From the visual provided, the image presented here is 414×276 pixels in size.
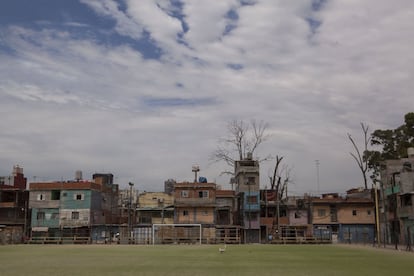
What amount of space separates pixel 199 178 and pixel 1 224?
3055 cm

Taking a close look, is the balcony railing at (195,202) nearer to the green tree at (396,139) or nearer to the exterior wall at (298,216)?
the exterior wall at (298,216)

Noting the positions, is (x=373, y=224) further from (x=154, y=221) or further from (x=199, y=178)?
(x=154, y=221)

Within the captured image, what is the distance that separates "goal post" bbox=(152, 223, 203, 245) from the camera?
72.1 m

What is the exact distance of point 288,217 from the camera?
80750 mm

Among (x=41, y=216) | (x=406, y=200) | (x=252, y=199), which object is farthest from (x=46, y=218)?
(x=406, y=200)

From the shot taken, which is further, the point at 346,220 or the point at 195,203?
the point at 346,220

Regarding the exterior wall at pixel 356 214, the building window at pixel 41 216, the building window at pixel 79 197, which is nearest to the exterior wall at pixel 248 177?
the exterior wall at pixel 356 214

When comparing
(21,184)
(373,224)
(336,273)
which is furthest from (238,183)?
(336,273)

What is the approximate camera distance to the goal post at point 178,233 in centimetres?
7212

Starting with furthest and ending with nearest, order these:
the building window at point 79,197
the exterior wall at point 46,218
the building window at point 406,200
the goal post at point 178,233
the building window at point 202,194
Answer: the building window at point 202,194 < the building window at point 79,197 < the exterior wall at point 46,218 < the goal post at point 178,233 < the building window at point 406,200

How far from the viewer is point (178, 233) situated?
73750 mm

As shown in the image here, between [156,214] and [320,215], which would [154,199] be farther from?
[320,215]

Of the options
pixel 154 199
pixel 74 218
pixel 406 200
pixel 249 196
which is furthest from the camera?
pixel 154 199

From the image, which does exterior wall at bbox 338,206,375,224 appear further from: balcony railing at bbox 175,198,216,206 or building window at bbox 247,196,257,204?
balcony railing at bbox 175,198,216,206
